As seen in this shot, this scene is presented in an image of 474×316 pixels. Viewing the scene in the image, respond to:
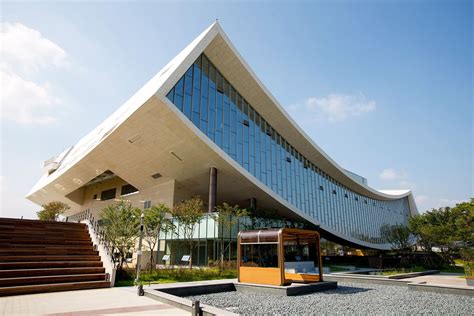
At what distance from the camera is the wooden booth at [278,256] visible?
12283 millimetres

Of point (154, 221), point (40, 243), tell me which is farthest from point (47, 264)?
point (154, 221)

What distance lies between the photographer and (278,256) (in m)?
12.1

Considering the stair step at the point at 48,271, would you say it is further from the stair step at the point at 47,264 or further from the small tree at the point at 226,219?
the small tree at the point at 226,219

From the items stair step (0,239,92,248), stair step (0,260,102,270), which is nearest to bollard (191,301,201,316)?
stair step (0,260,102,270)

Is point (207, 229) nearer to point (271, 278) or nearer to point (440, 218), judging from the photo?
point (271, 278)

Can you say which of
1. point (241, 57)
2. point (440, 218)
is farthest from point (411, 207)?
point (241, 57)

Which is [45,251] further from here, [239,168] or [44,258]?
[239,168]

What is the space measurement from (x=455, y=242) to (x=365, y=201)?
26.3 meters

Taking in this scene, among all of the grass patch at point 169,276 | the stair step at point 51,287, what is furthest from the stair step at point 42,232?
the stair step at point 51,287

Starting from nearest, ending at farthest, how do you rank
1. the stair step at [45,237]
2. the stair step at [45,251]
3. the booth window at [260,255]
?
the booth window at [260,255]
the stair step at [45,251]
the stair step at [45,237]

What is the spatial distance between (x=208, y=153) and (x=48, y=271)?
12.5m

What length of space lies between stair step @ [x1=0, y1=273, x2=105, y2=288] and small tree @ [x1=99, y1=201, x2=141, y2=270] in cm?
236

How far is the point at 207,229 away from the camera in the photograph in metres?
21.5

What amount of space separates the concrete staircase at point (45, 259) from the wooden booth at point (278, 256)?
5817 millimetres
